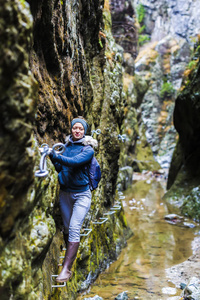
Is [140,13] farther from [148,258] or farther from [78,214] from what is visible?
[78,214]

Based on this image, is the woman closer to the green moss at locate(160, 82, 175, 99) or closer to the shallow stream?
the shallow stream

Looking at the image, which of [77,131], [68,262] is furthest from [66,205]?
[77,131]

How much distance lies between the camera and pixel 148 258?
25.6 feet

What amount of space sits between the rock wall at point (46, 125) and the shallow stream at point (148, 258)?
0.34 metres

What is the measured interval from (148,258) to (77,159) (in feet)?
17.4

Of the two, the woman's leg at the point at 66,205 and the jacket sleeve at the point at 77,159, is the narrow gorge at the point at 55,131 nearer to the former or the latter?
the woman's leg at the point at 66,205

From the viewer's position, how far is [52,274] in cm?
384

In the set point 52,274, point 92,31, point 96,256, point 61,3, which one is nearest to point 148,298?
point 96,256

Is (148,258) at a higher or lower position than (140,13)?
lower

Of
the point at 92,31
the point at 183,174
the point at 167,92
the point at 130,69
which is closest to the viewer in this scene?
the point at 92,31

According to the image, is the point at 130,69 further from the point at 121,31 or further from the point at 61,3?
the point at 61,3

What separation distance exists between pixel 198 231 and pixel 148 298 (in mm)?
5661

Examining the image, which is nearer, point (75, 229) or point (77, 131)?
point (75, 229)

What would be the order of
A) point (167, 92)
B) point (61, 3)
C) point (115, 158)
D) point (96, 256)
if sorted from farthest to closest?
point (167, 92)
point (115, 158)
point (96, 256)
point (61, 3)
